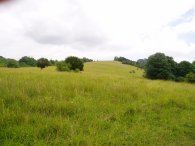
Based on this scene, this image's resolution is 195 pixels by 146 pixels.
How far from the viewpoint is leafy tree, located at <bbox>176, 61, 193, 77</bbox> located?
2635 inches

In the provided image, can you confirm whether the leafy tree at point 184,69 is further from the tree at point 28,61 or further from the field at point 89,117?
the field at point 89,117

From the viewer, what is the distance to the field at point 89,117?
5195 mm

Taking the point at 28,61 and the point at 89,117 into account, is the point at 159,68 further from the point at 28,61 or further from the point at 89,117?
the point at 89,117

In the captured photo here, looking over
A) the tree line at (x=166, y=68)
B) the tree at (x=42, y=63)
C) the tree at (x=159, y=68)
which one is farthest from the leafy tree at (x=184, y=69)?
the tree at (x=42, y=63)

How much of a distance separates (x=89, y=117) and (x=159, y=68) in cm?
5939

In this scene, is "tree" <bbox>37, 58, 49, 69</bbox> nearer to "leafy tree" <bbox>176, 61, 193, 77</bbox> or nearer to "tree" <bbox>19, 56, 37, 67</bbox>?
"tree" <bbox>19, 56, 37, 67</bbox>

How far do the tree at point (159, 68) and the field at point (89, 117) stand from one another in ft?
181

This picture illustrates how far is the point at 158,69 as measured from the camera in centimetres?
6394

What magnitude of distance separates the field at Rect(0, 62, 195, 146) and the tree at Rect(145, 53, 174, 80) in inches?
2173

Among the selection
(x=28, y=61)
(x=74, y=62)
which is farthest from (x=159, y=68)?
(x=28, y=61)

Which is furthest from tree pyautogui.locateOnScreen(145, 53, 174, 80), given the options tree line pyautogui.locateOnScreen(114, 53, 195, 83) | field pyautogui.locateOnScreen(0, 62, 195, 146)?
field pyautogui.locateOnScreen(0, 62, 195, 146)

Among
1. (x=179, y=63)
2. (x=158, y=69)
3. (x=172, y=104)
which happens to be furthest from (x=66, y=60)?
(x=172, y=104)

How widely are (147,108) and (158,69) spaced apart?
5723 centimetres

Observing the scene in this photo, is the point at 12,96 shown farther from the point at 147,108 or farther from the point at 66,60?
the point at 66,60
